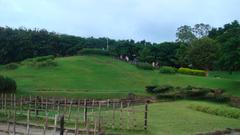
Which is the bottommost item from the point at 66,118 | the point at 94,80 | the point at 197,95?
the point at 66,118

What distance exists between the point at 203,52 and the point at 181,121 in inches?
2035

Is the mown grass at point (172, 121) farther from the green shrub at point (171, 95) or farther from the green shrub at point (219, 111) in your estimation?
the green shrub at point (171, 95)

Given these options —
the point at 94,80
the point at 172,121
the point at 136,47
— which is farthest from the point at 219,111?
→ the point at 136,47

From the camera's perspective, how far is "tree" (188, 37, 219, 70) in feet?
261

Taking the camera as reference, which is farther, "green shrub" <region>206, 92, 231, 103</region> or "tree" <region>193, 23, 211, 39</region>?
"tree" <region>193, 23, 211, 39</region>

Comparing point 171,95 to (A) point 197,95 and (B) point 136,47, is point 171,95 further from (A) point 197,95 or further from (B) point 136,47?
(B) point 136,47

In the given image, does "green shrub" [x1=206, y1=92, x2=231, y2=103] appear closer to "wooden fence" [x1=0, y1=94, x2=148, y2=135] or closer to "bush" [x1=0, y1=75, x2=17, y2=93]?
"wooden fence" [x1=0, y1=94, x2=148, y2=135]

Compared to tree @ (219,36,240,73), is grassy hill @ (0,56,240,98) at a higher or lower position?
lower

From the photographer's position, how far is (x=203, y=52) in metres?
80.6

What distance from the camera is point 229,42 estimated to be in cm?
5681

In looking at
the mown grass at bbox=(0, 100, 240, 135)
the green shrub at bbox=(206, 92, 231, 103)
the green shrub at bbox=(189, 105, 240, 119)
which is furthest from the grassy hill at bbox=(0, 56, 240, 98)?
the mown grass at bbox=(0, 100, 240, 135)

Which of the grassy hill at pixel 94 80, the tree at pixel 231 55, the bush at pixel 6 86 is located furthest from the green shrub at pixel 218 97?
the bush at pixel 6 86

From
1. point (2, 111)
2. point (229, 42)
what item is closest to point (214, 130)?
point (2, 111)

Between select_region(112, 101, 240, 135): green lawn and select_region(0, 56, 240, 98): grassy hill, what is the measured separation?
11.9 meters
